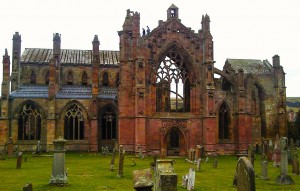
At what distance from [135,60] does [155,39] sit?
338 centimetres

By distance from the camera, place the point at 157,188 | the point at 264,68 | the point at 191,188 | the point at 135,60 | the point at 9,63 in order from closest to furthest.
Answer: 1. the point at 157,188
2. the point at 191,188
3. the point at 135,60
4. the point at 9,63
5. the point at 264,68

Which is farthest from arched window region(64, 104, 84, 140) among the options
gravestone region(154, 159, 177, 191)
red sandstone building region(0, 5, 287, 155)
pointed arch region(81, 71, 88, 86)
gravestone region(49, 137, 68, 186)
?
gravestone region(154, 159, 177, 191)

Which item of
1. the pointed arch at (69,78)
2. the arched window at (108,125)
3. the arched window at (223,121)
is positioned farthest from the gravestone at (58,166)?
the pointed arch at (69,78)

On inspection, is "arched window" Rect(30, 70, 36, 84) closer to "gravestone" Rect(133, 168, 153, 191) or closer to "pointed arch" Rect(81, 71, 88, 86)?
"pointed arch" Rect(81, 71, 88, 86)

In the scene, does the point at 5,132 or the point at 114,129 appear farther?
the point at 114,129

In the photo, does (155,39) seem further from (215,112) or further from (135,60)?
(215,112)

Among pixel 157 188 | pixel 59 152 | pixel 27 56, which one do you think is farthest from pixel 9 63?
pixel 157 188

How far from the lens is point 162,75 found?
42469mm

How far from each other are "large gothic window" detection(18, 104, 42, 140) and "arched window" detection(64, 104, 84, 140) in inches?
124

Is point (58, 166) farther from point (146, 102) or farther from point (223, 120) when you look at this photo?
point (223, 120)

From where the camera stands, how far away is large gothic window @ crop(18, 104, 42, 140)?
47312 millimetres

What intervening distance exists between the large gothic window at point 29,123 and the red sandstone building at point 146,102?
11 centimetres

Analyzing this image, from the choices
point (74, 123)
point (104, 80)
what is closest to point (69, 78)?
point (104, 80)

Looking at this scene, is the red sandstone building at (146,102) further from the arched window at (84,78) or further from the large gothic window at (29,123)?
the arched window at (84,78)
